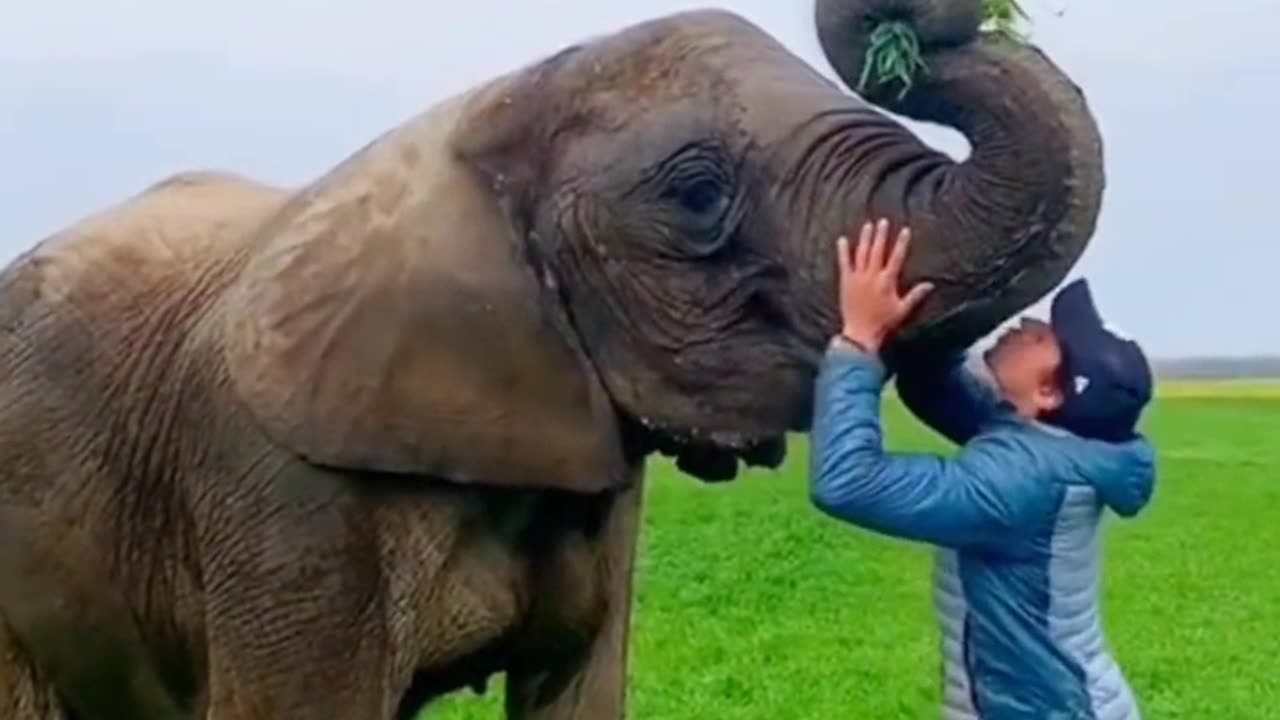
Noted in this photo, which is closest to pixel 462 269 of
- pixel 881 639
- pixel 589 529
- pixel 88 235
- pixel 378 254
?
pixel 378 254

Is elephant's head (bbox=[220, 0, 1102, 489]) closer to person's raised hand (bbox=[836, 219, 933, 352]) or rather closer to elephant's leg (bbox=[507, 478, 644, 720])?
person's raised hand (bbox=[836, 219, 933, 352])

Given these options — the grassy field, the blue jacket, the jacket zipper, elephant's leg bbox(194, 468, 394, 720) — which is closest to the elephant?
elephant's leg bbox(194, 468, 394, 720)

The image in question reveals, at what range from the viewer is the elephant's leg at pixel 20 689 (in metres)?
4.77

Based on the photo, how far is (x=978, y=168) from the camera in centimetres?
376

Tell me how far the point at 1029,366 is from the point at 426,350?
0.88 metres

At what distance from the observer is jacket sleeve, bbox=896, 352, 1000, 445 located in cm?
435

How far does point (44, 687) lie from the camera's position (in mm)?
4766

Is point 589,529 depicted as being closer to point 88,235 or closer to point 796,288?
point 796,288

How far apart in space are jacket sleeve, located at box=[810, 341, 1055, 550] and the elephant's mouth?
2.2 inches

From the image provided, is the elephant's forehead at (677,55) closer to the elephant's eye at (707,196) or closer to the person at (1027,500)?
the elephant's eye at (707,196)

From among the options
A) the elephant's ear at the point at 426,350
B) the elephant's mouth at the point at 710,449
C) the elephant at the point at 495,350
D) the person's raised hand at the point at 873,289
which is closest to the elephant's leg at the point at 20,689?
the elephant at the point at 495,350

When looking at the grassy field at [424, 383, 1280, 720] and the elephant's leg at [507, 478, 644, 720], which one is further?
the grassy field at [424, 383, 1280, 720]

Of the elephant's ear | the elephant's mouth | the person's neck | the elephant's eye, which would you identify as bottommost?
the person's neck

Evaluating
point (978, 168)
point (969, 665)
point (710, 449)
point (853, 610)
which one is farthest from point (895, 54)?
point (853, 610)
